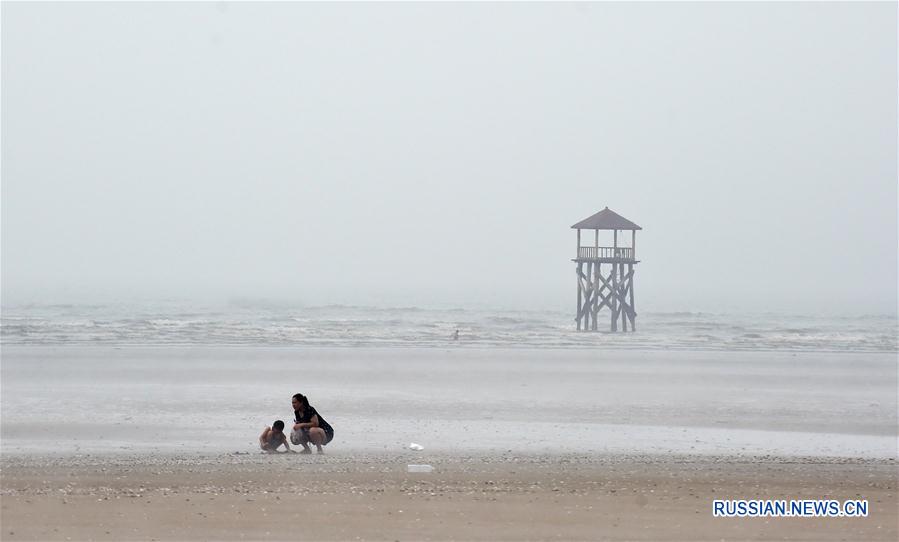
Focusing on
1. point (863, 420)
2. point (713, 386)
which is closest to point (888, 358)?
point (713, 386)

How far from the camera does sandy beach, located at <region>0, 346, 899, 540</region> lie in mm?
7180

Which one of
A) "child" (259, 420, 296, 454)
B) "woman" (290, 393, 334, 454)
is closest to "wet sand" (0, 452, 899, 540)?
"child" (259, 420, 296, 454)

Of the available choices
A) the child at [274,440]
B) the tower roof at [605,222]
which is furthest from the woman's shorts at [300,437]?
the tower roof at [605,222]

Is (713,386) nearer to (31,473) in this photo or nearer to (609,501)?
(609,501)

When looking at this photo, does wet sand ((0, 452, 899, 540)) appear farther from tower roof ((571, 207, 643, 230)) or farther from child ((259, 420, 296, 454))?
tower roof ((571, 207, 643, 230))

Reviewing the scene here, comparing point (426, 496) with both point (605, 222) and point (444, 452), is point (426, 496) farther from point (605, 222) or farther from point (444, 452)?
point (605, 222)

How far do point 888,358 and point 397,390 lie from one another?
53.5 ft

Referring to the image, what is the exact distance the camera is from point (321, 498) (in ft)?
26.0

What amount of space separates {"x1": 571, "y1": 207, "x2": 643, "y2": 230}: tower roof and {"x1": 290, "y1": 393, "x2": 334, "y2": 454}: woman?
94.5ft

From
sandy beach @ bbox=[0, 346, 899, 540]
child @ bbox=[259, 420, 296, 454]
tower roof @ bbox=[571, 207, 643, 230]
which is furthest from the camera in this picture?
tower roof @ bbox=[571, 207, 643, 230]

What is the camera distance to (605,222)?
3903 cm

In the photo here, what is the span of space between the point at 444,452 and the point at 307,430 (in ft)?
4.74

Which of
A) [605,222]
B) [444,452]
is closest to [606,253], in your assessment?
[605,222]

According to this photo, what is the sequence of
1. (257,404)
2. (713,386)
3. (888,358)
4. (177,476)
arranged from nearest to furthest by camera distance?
(177,476) → (257,404) → (713,386) → (888,358)
